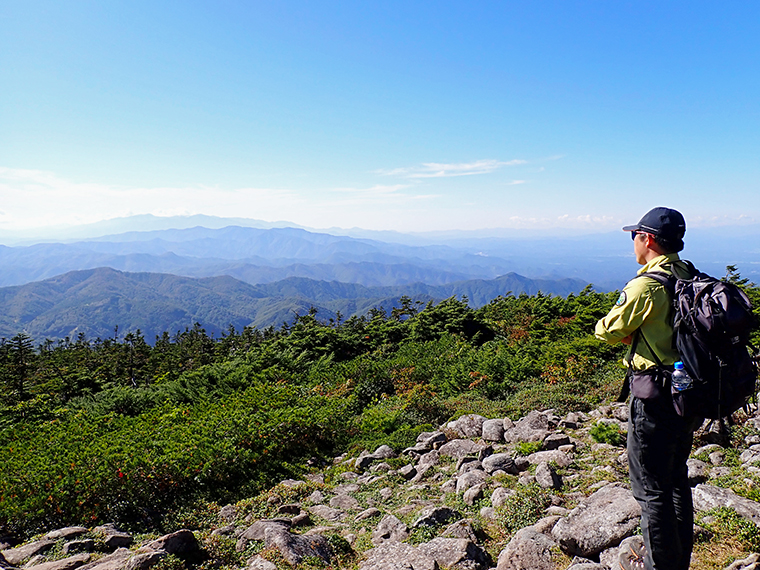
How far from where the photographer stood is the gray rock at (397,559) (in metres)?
3.79

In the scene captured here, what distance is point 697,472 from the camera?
464 cm

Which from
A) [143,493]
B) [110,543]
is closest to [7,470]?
[143,493]

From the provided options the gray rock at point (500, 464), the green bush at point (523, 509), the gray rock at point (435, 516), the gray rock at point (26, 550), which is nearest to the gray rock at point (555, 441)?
the gray rock at point (500, 464)

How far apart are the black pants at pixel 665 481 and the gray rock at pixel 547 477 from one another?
6.52ft

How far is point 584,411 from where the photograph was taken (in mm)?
7852

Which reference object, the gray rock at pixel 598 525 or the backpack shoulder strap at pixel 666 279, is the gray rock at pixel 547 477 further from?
the backpack shoulder strap at pixel 666 279

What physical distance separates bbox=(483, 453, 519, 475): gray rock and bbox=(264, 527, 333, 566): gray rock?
2490 mm

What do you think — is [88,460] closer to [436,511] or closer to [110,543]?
[110,543]

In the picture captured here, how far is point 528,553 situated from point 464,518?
107cm

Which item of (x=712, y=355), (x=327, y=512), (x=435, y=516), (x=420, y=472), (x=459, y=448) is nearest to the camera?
(x=712, y=355)

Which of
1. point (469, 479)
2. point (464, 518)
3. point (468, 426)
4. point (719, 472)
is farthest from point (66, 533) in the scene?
point (719, 472)

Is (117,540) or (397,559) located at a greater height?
(397,559)

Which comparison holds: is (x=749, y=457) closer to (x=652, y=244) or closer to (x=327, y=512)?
(x=652, y=244)

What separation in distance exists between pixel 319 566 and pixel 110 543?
264cm
